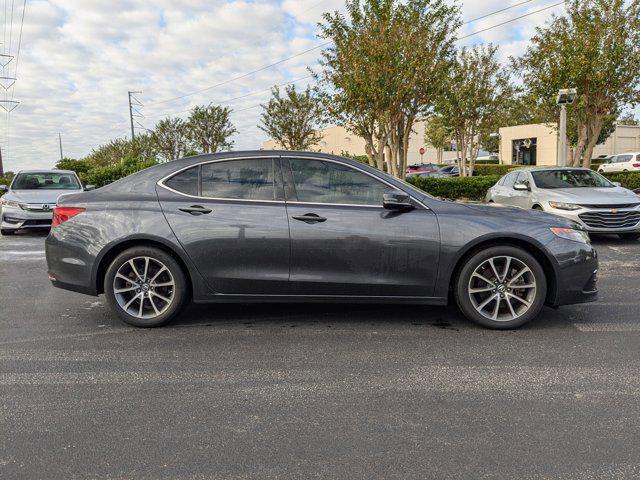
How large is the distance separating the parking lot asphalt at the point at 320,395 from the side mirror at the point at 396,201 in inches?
42.3

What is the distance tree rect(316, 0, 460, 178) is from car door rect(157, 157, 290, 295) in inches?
496

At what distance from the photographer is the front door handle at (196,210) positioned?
474 centimetres

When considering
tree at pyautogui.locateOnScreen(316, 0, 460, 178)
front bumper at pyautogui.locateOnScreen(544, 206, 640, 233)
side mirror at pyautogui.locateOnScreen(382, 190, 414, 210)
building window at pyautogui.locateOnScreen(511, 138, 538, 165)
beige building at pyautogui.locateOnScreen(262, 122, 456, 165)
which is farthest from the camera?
beige building at pyautogui.locateOnScreen(262, 122, 456, 165)

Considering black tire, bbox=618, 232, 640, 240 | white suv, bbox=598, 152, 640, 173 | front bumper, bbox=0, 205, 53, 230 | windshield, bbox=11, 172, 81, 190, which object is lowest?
black tire, bbox=618, 232, 640, 240

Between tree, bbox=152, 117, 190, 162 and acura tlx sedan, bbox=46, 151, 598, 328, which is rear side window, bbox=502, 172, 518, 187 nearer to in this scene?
acura tlx sedan, bbox=46, 151, 598, 328

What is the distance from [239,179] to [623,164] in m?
39.5

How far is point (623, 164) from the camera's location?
3756cm

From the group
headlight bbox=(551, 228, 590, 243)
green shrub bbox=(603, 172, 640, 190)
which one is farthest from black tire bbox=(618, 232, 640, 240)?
green shrub bbox=(603, 172, 640, 190)

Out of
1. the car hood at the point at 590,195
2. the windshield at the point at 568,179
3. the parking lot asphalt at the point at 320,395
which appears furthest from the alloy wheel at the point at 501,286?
the windshield at the point at 568,179

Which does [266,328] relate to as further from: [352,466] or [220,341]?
[352,466]

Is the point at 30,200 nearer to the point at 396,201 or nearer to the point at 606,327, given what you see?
the point at 396,201

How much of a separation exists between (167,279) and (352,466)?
111 inches

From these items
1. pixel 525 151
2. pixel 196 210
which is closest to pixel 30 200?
pixel 196 210

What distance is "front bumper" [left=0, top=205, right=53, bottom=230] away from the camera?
11711 mm
